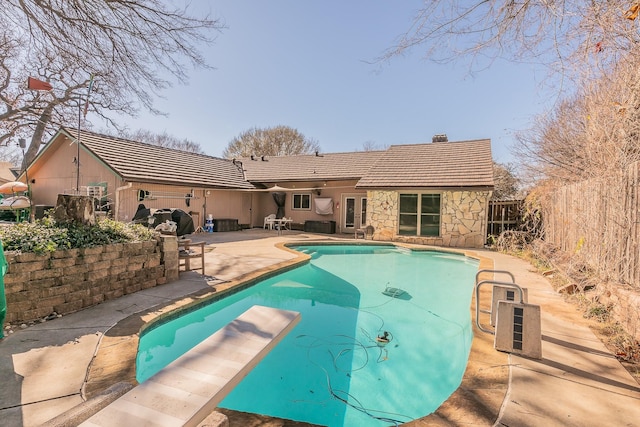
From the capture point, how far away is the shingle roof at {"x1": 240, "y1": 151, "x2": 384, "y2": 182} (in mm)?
18172

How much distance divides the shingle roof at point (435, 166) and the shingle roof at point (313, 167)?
1886 mm

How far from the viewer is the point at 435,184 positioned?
13.5 meters

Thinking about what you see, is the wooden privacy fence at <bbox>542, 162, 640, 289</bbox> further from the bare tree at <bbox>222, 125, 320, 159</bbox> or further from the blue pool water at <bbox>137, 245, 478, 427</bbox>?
the bare tree at <bbox>222, 125, 320, 159</bbox>

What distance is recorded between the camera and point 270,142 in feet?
107

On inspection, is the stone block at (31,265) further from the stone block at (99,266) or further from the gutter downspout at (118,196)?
the gutter downspout at (118,196)

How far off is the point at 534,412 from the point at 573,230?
248 inches

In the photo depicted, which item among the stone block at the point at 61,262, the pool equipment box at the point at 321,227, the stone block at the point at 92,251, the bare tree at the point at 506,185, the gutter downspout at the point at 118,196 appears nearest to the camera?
the stone block at the point at 61,262

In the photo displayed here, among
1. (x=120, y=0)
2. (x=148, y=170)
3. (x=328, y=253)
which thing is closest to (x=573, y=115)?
(x=328, y=253)

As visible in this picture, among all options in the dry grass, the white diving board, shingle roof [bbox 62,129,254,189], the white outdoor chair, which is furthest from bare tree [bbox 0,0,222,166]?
the white outdoor chair

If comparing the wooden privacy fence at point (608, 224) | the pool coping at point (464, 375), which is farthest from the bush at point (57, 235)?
the wooden privacy fence at point (608, 224)

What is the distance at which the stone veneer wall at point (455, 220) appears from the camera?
1283 centimetres

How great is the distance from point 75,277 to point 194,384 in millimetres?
3616

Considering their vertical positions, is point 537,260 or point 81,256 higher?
point 81,256

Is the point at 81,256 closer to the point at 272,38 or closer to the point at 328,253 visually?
the point at 272,38
